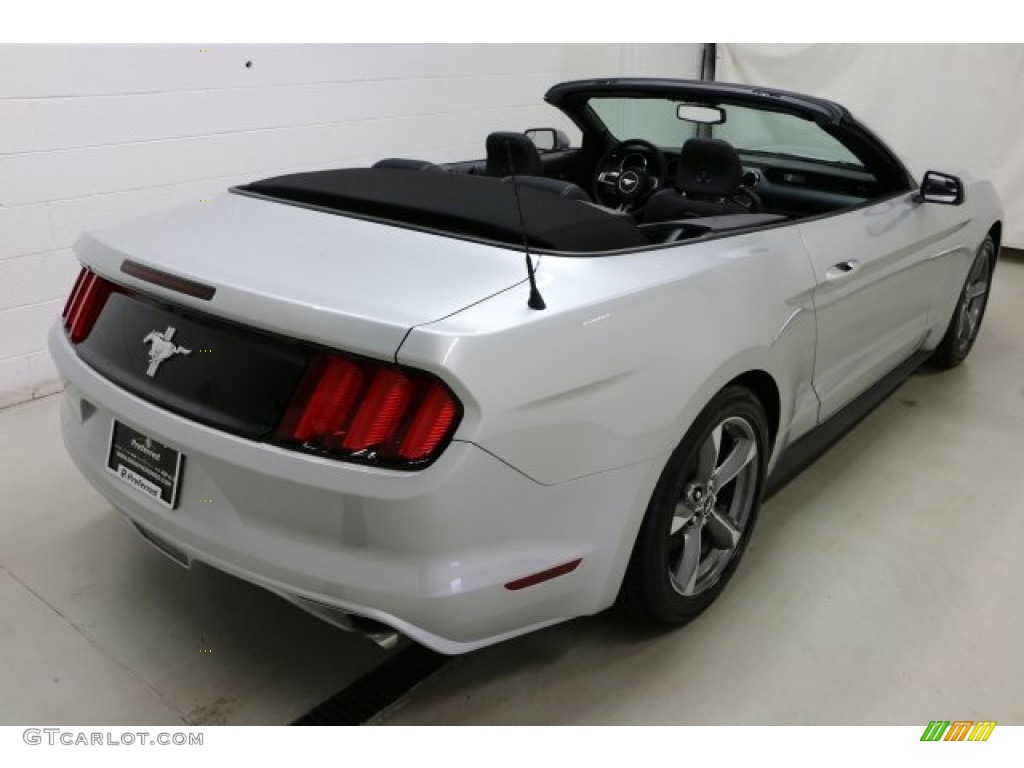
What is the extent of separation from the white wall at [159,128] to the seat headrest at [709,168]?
7.63ft

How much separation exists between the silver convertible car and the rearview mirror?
503 mm

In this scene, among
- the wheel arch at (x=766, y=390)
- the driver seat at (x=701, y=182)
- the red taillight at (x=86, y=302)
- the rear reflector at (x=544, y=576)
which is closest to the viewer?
the rear reflector at (x=544, y=576)

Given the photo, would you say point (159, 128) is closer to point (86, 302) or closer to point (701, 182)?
point (86, 302)

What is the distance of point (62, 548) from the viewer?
2.53 m

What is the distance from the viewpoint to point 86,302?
6.73 ft

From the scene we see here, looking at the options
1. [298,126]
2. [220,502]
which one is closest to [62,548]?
[220,502]

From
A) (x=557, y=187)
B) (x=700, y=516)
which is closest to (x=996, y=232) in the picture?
(x=557, y=187)

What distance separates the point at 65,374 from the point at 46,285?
6.55 feet

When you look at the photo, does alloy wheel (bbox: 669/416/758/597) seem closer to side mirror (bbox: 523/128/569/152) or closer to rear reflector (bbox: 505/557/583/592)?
rear reflector (bbox: 505/557/583/592)

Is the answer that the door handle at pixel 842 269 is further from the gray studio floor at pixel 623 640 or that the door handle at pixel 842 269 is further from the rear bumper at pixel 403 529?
the rear bumper at pixel 403 529

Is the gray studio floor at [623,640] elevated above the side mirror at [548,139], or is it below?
below
